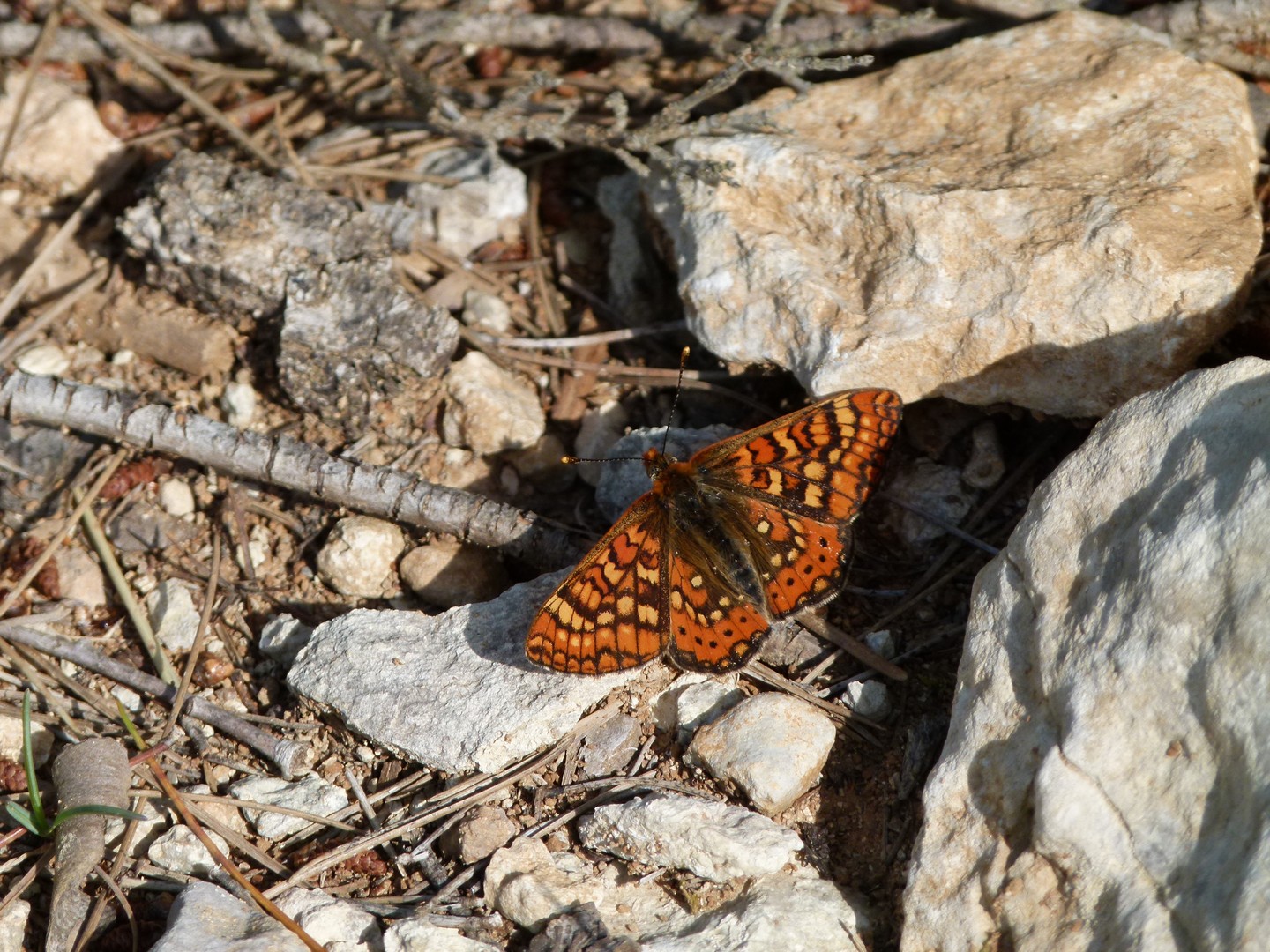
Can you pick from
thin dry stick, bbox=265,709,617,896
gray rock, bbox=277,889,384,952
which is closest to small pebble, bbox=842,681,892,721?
thin dry stick, bbox=265,709,617,896

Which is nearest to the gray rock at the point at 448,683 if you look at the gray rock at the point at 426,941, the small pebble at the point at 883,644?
the gray rock at the point at 426,941

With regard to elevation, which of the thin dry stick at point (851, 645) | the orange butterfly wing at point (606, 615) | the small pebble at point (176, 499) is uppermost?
the orange butterfly wing at point (606, 615)

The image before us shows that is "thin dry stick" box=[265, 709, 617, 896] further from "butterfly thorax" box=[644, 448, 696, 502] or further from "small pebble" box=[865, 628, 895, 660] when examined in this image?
"small pebble" box=[865, 628, 895, 660]

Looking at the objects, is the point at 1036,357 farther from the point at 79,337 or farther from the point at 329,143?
the point at 79,337

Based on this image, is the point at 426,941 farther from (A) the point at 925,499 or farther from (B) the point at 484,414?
(A) the point at 925,499

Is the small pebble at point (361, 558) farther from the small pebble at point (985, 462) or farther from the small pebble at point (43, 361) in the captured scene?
the small pebble at point (985, 462)

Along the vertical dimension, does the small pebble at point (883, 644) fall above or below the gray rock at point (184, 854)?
above
